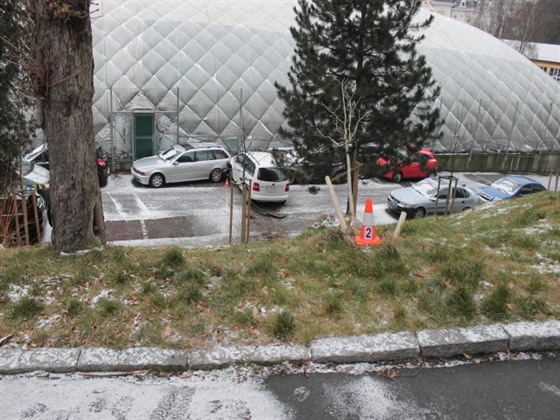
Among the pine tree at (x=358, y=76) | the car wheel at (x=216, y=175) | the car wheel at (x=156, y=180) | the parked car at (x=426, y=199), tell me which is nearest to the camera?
the pine tree at (x=358, y=76)

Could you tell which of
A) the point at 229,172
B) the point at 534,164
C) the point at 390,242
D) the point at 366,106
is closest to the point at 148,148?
the point at 229,172

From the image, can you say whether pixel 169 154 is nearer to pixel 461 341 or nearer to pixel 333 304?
pixel 333 304

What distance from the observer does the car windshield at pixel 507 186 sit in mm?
19880

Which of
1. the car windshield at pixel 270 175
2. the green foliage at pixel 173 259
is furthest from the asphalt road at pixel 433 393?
the car windshield at pixel 270 175

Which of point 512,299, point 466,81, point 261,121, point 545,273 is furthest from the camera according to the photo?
point 466,81

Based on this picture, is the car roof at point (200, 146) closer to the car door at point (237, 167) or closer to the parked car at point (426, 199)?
the car door at point (237, 167)

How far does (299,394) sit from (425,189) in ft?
53.0

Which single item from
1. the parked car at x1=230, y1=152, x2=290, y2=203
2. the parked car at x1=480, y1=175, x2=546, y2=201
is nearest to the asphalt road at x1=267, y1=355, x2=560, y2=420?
the parked car at x1=230, y1=152, x2=290, y2=203

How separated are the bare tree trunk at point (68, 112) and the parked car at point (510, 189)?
17395 mm

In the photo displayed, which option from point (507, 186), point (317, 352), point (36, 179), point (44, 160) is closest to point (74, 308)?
point (317, 352)

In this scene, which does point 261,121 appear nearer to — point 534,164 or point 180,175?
point 180,175

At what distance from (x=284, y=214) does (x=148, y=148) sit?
8302 millimetres

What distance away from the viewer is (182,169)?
63.4ft

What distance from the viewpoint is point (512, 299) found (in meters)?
4.70
